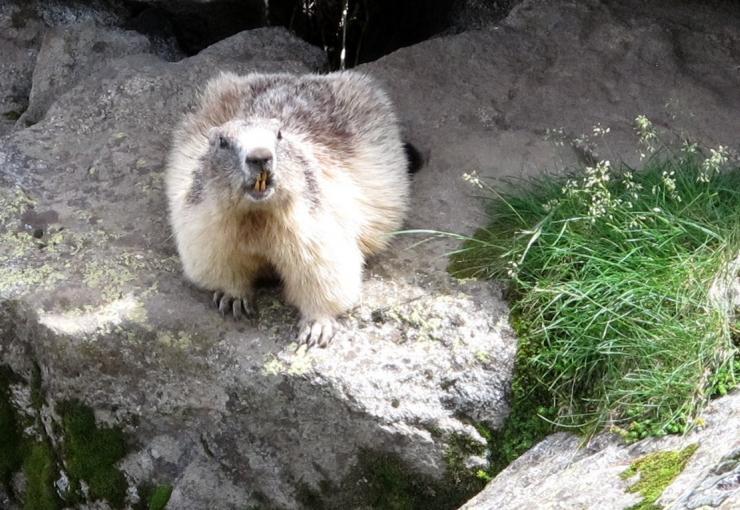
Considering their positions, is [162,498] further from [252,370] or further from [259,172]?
[259,172]

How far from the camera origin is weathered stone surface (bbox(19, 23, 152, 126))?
7.52 meters

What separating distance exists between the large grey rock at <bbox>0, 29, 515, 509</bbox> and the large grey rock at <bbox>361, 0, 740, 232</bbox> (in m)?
0.90

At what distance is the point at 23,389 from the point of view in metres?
5.51

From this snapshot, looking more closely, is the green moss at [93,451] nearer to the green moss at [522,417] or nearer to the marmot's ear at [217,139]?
the marmot's ear at [217,139]

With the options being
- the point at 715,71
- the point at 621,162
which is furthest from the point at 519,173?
the point at 715,71

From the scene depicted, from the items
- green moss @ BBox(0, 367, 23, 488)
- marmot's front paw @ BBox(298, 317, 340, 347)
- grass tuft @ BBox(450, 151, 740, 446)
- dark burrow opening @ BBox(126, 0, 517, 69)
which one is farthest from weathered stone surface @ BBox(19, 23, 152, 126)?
grass tuft @ BBox(450, 151, 740, 446)

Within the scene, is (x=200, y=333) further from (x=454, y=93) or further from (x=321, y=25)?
(x=321, y=25)

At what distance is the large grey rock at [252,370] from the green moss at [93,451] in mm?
61

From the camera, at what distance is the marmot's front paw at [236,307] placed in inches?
206

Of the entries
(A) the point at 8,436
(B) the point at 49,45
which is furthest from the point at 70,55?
(A) the point at 8,436

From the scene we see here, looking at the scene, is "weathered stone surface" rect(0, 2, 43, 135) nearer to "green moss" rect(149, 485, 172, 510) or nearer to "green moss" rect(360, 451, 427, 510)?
"green moss" rect(149, 485, 172, 510)

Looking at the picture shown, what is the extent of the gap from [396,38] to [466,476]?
4.73 meters

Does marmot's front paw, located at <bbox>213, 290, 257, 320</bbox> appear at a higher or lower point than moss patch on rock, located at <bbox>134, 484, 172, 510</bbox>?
higher

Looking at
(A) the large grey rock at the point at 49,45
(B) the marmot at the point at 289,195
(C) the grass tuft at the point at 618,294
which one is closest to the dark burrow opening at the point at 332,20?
(A) the large grey rock at the point at 49,45
